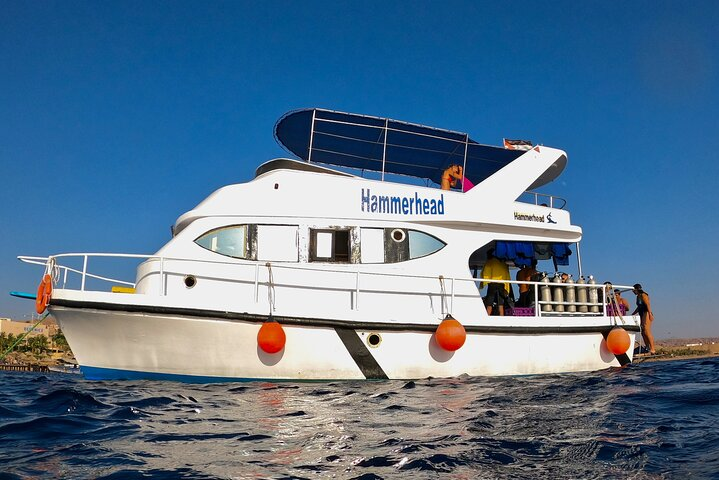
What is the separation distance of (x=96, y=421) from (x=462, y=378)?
5.16m

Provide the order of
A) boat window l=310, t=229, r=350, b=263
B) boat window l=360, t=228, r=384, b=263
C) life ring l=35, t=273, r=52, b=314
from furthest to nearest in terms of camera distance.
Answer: boat window l=360, t=228, r=384, b=263, boat window l=310, t=229, r=350, b=263, life ring l=35, t=273, r=52, b=314

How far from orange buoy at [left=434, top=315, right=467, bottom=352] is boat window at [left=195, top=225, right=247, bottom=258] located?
10.7ft

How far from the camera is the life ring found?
6977mm

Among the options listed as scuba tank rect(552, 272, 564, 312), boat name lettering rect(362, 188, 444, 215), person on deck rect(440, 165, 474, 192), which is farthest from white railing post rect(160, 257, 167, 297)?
scuba tank rect(552, 272, 564, 312)

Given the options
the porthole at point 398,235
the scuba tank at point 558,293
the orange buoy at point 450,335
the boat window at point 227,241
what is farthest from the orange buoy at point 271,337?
the scuba tank at point 558,293

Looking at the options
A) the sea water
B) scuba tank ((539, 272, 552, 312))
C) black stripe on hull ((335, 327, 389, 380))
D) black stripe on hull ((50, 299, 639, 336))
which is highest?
scuba tank ((539, 272, 552, 312))

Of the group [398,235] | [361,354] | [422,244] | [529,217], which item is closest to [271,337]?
[361,354]

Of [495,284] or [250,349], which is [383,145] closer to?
[495,284]

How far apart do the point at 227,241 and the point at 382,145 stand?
4.32 metres

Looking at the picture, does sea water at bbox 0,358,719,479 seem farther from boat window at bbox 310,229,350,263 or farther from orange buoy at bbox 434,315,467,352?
boat window at bbox 310,229,350,263

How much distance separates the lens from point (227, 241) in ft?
27.5

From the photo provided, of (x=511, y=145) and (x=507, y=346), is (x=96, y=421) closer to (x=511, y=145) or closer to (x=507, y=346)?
(x=507, y=346)

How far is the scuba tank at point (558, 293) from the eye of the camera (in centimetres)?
949

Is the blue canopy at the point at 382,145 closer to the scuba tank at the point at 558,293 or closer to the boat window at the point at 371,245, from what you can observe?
the boat window at the point at 371,245
